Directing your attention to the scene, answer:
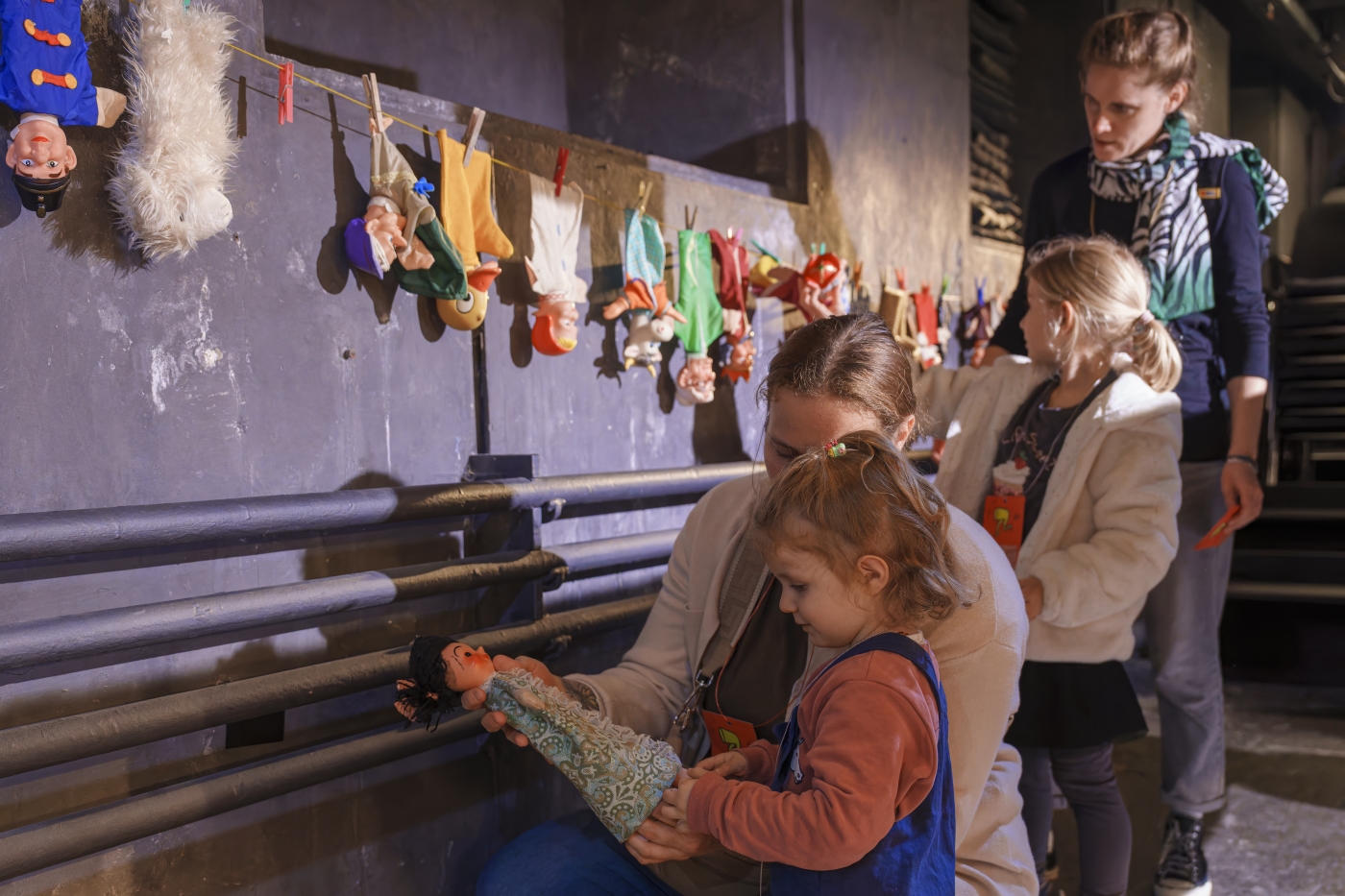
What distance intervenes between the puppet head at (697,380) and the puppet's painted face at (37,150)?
5.46 feet

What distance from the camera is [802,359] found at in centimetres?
145

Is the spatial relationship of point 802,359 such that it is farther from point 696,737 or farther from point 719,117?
point 719,117

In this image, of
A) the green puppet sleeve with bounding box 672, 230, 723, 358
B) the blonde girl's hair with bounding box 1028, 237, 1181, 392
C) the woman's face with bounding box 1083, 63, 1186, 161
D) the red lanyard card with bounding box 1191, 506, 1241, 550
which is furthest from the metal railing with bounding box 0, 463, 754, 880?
the woman's face with bounding box 1083, 63, 1186, 161

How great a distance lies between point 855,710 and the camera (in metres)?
1.14

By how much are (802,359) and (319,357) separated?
38.3 inches

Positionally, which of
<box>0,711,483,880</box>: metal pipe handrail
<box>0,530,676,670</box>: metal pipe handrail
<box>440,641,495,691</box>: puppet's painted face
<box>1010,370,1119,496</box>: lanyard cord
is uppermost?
<box>1010,370,1119,496</box>: lanyard cord

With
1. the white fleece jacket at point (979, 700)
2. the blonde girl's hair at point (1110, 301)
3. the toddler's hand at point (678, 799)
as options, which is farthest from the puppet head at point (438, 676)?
the blonde girl's hair at point (1110, 301)

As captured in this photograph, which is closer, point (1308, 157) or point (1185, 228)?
point (1185, 228)

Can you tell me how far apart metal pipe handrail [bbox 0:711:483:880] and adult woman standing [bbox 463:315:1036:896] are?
388 millimetres

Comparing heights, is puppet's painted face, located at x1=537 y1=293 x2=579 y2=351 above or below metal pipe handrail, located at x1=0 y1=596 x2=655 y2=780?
above

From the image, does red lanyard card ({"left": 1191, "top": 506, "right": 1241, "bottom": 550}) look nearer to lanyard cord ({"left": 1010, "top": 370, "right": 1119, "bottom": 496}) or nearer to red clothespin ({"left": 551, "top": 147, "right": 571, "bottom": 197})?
lanyard cord ({"left": 1010, "top": 370, "right": 1119, "bottom": 496})

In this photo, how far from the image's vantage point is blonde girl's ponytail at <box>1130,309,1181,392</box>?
2105mm

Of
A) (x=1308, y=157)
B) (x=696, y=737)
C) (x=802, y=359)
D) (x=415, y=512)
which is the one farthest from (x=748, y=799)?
(x=1308, y=157)

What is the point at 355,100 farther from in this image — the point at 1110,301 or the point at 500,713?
the point at 1110,301
